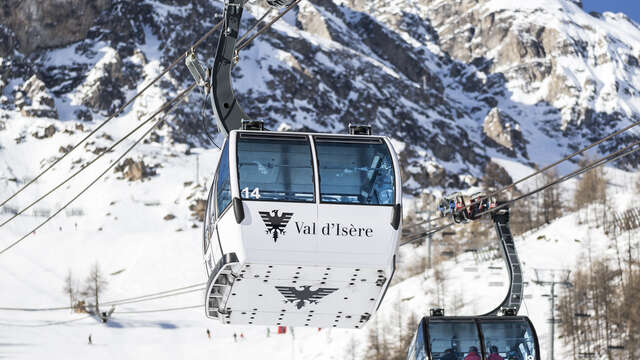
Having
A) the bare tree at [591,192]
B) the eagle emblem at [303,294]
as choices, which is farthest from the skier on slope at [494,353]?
the bare tree at [591,192]

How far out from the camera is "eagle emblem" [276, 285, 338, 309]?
13.7 m

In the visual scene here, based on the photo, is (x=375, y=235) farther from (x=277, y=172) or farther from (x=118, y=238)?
(x=118, y=238)

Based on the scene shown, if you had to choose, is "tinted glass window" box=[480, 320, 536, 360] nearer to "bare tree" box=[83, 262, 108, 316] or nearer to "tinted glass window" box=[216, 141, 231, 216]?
"tinted glass window" box=[216, 141, 231, 216]

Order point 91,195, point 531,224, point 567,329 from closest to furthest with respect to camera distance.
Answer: point 567,329
point 531,224
point 91,195

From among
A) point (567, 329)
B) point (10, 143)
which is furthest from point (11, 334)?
point (10, 143)

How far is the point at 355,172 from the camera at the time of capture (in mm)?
13578

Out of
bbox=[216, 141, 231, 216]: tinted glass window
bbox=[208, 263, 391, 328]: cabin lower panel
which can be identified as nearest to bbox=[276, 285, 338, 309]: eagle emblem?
bbox=[208, 263, 391, 328]: cabin lower panel

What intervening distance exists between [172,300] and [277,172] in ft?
291

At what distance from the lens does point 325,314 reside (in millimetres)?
14570

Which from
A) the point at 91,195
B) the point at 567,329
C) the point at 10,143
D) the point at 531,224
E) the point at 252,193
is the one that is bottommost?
the point at 567,329

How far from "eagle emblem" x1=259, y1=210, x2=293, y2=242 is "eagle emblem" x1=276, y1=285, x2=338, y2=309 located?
1105 mm

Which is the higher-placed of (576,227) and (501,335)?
(576,227)

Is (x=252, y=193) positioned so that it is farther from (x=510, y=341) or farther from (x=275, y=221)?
(x=510, y=341)

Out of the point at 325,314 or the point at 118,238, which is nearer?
the point at 325,314
